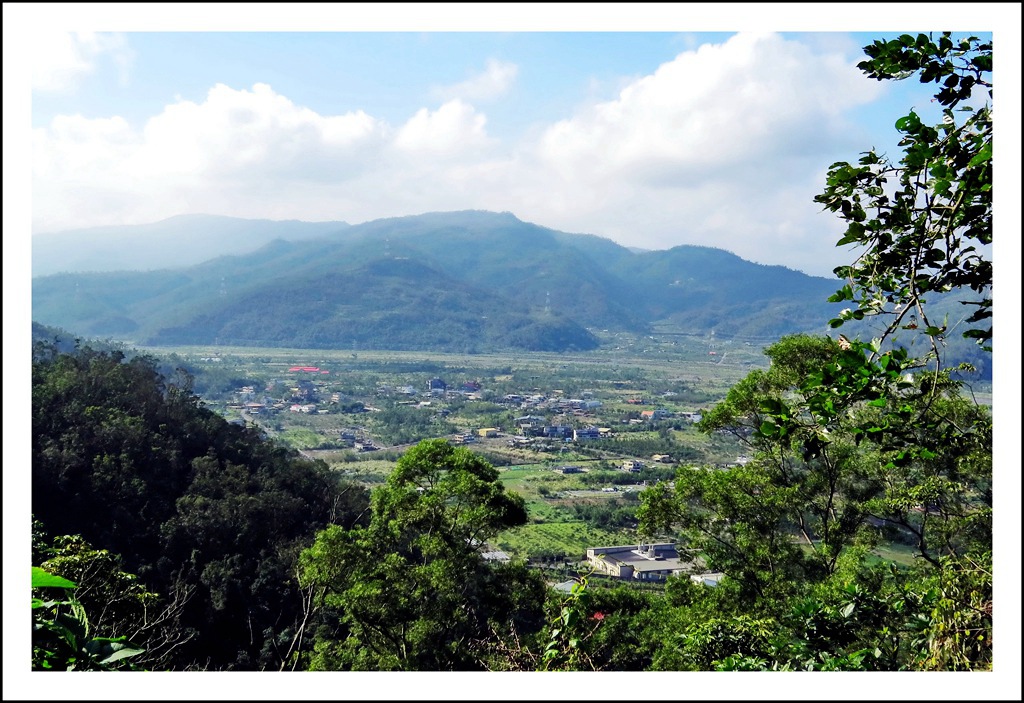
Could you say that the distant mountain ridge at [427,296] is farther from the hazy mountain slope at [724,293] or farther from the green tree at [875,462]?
the green tree at [875,462]

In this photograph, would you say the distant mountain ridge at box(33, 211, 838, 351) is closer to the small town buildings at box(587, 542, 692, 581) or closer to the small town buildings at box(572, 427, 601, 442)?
the small town buildings at box(572, 427, 601, 442)

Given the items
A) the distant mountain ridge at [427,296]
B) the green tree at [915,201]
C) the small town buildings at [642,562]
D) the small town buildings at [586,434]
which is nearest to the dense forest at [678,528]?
the green tree at [915,201]

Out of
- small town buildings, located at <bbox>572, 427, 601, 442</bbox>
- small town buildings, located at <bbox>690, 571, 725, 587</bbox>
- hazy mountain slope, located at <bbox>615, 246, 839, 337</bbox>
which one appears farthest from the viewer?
hazy mountain slope, located at <bbox>615, 246, 839, 337</bbox>

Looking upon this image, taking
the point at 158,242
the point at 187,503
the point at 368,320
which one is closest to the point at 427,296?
the point at 368,320

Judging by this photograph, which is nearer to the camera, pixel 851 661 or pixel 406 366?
pixel 851 661

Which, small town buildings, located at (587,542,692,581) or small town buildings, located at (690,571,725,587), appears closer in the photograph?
small town buildings, located at (690,571,725,587)

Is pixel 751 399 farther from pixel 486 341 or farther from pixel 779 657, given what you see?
pixel 486 341

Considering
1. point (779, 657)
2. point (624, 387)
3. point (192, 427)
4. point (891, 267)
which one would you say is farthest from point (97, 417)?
point (624, 387)

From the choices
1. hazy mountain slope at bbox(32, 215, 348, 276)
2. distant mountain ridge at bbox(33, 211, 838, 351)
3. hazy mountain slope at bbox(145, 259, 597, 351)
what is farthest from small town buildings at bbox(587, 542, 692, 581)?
hazy mountain slope at bbox(32, 215, 348, 276)
